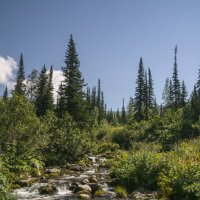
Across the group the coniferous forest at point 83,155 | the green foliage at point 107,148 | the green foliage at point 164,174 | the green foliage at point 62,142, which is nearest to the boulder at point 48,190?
the coniferous forest at point 83,155

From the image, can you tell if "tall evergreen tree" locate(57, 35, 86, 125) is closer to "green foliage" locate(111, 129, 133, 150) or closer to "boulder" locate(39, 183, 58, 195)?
"green foliage" locate(111, 129, 133, 150)

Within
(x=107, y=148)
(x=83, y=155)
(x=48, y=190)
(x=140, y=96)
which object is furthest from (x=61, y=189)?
(x=140, y=96)

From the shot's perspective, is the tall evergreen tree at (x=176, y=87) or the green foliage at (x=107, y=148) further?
the tall evergreen tree at (x=176, y=87)

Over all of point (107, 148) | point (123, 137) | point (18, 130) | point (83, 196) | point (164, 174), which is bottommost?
point (83, 196)

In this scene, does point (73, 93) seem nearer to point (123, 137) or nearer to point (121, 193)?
point (123, 137)

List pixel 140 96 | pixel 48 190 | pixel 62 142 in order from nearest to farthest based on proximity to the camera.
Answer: pixel 48 190
pixel 62 142
pixel 140 96

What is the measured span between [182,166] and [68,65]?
102 ft

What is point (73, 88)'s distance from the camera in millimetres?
40875

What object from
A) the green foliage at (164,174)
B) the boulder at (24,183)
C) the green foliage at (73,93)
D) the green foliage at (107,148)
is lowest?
the boulder at (24,183)

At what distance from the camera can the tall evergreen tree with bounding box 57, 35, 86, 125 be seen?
39.5m

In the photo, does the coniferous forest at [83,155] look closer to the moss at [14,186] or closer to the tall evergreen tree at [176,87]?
the moss at [14,186]

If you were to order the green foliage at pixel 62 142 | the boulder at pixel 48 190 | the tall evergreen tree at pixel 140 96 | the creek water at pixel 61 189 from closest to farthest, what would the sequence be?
1. the creek water at pixel 61 189
2. the boulder at pixel 48 190
3. the green foliage at pixel 62 142
4. the tall evergreen tree at pixel 140 96

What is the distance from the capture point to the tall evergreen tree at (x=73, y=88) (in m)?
39.5

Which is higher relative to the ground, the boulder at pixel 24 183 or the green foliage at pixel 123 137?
the green foliage at pixel 123 137
